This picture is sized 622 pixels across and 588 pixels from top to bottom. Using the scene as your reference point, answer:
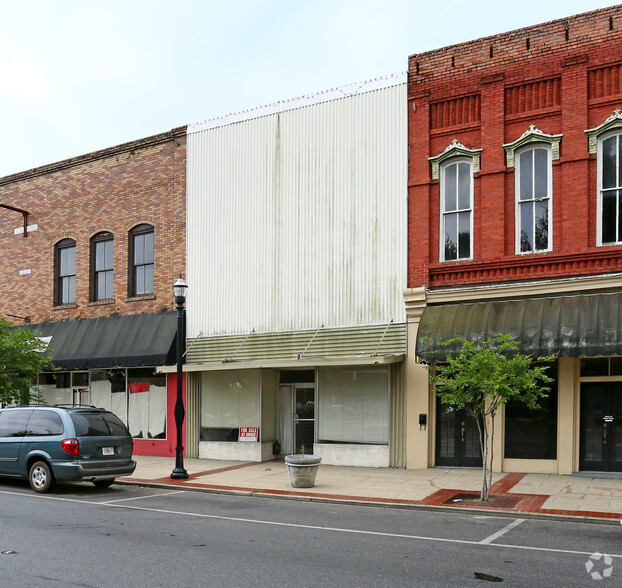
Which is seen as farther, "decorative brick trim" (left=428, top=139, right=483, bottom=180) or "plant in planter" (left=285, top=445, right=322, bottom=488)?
"decorative brick trim" (left=428, top=139, right=483, bottom=180)

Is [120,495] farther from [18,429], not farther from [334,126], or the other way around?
[334,126]

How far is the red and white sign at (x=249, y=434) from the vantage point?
63.7 feet

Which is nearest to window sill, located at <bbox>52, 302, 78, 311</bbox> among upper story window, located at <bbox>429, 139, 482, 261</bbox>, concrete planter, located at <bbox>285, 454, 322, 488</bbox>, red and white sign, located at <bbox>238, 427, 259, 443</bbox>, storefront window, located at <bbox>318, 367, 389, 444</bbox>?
red and white sign, located at <bbox>238, 427, 259, 443</bbox>

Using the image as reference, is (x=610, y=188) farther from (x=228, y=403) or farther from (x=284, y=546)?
(x=228, y=403)

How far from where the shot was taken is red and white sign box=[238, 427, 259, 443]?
1941 centimetres

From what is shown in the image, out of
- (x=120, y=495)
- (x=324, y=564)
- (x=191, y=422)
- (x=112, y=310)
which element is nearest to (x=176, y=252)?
(x=112, y=310)

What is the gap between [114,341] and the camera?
2173cm

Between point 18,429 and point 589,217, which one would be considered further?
point 589,217

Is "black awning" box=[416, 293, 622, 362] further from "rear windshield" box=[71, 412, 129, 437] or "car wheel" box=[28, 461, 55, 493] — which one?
"car wheel" box=[28, 461, 55, 493]

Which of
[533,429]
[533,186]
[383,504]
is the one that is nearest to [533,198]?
[533,186]

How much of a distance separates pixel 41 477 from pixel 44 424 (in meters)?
1.00

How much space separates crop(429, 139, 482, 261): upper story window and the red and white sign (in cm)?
675

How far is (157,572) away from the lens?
766 centimetres

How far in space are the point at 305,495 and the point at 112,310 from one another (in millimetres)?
11393
